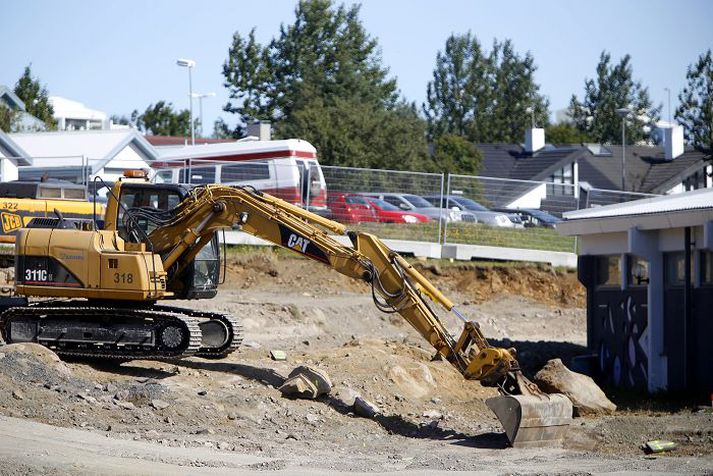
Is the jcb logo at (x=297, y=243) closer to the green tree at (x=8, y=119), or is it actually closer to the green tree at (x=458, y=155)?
the green tree at (x=8, y=119)

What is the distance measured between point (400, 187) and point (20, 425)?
19320 mm

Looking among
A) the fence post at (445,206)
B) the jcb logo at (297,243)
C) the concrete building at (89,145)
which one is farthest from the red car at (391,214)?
the jcb logo at (297,243)

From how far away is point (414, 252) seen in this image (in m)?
31.1

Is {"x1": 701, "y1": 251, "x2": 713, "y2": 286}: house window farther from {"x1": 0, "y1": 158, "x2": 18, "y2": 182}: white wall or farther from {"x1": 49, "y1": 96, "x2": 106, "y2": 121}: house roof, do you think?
{"x1": 49, "y1": 96, "x2": 106, "y2": 121}: house roof

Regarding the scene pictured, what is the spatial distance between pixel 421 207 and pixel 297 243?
14.8 meters

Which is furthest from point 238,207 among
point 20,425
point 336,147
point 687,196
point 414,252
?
point 336,147

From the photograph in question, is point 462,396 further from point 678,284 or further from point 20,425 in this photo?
point 20,425

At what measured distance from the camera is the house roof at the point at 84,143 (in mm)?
41844

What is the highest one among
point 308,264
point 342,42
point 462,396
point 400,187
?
point 342,42

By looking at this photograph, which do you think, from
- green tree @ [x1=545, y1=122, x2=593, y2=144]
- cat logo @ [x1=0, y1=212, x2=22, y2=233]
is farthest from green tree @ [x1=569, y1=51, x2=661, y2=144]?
cat logo @ [x1=0, y1=212, x2=22, y2=233]

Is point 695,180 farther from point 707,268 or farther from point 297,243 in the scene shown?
point 297,243

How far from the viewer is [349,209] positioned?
3092 centimetres

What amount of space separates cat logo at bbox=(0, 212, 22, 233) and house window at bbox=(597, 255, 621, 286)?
11907mm

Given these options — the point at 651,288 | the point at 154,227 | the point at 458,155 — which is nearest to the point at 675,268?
the point at 651,288
